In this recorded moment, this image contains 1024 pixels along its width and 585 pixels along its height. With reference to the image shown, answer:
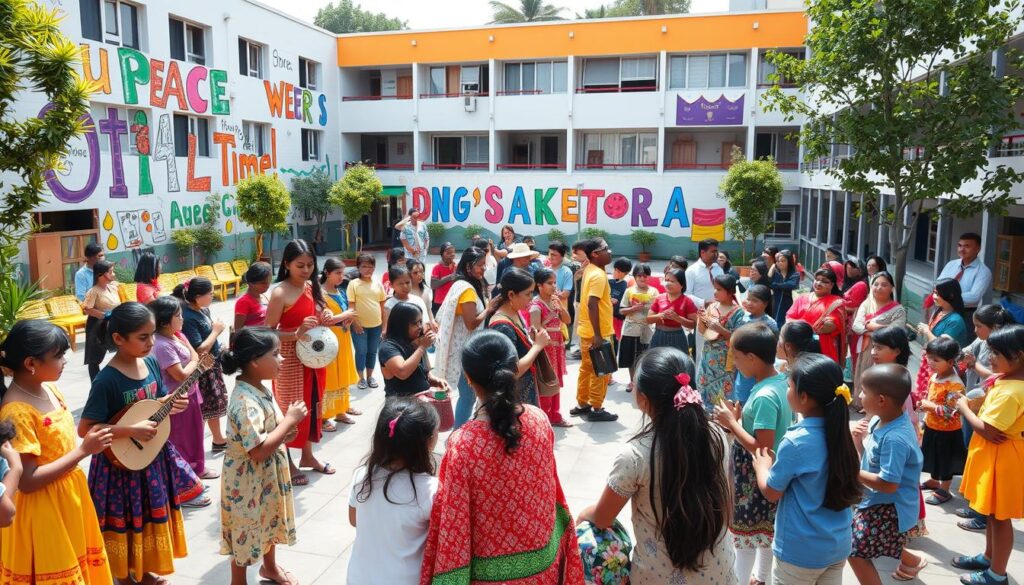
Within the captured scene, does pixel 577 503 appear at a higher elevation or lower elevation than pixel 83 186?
lower

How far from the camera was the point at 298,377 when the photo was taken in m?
5.10

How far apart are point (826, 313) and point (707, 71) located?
18000 mm

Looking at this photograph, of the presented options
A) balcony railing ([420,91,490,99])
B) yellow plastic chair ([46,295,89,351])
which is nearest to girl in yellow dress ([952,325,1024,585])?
yellow plastic chair ([46,295,89,351])

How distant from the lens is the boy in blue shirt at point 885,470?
312 centimetres

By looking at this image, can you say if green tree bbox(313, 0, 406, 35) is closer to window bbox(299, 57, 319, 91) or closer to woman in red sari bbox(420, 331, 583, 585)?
window bbox(299, 57, 319, 91)

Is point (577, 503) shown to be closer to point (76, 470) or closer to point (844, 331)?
point (76, 470)

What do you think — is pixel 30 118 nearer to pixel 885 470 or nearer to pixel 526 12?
pixel 885 470

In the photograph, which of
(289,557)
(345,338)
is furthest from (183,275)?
(289,557)

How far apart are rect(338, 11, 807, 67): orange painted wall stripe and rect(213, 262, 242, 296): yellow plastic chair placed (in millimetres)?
12082

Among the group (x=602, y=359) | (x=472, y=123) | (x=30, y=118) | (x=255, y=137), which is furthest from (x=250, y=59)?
(x=30, y=118)

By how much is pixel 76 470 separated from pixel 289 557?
1496mm

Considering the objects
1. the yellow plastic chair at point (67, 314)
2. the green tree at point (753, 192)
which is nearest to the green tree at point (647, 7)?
the green tree at point (753, 192)

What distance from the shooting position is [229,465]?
3545 mm

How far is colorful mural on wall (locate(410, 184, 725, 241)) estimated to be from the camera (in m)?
23.1
